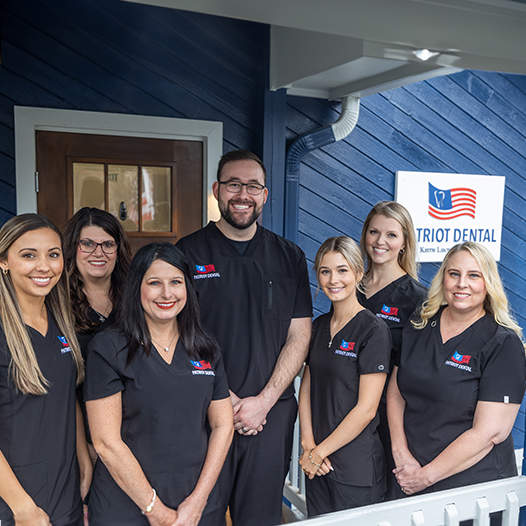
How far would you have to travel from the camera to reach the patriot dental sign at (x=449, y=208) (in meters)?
4.01

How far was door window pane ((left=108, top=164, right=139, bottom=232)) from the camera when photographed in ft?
10.2

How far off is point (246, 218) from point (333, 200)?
1.65 metres

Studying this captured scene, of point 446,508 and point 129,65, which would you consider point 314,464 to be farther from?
point 129,65

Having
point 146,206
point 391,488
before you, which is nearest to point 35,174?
point 146,206

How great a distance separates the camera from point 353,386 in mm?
2000

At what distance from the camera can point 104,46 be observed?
2934mm

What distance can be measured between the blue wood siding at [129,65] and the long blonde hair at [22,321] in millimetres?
1328

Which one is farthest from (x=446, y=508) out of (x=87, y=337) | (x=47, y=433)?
(x=87, y=337)

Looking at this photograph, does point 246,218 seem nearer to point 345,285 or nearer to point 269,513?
point 345,285

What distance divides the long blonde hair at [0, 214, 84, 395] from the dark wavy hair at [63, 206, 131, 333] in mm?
159

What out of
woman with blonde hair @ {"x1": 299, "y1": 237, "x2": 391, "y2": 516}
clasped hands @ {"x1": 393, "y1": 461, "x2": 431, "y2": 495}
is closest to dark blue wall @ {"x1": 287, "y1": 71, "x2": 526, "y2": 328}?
woman with blonde hair @ {"x1": 299, "y1": 237, "x2": 391, "y2": 516}

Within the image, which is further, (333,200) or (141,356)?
(333,200)

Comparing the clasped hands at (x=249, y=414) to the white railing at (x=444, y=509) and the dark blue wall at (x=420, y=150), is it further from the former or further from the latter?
the dark blue wall at (x=420, y=150)

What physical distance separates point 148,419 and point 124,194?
1.80 metres
